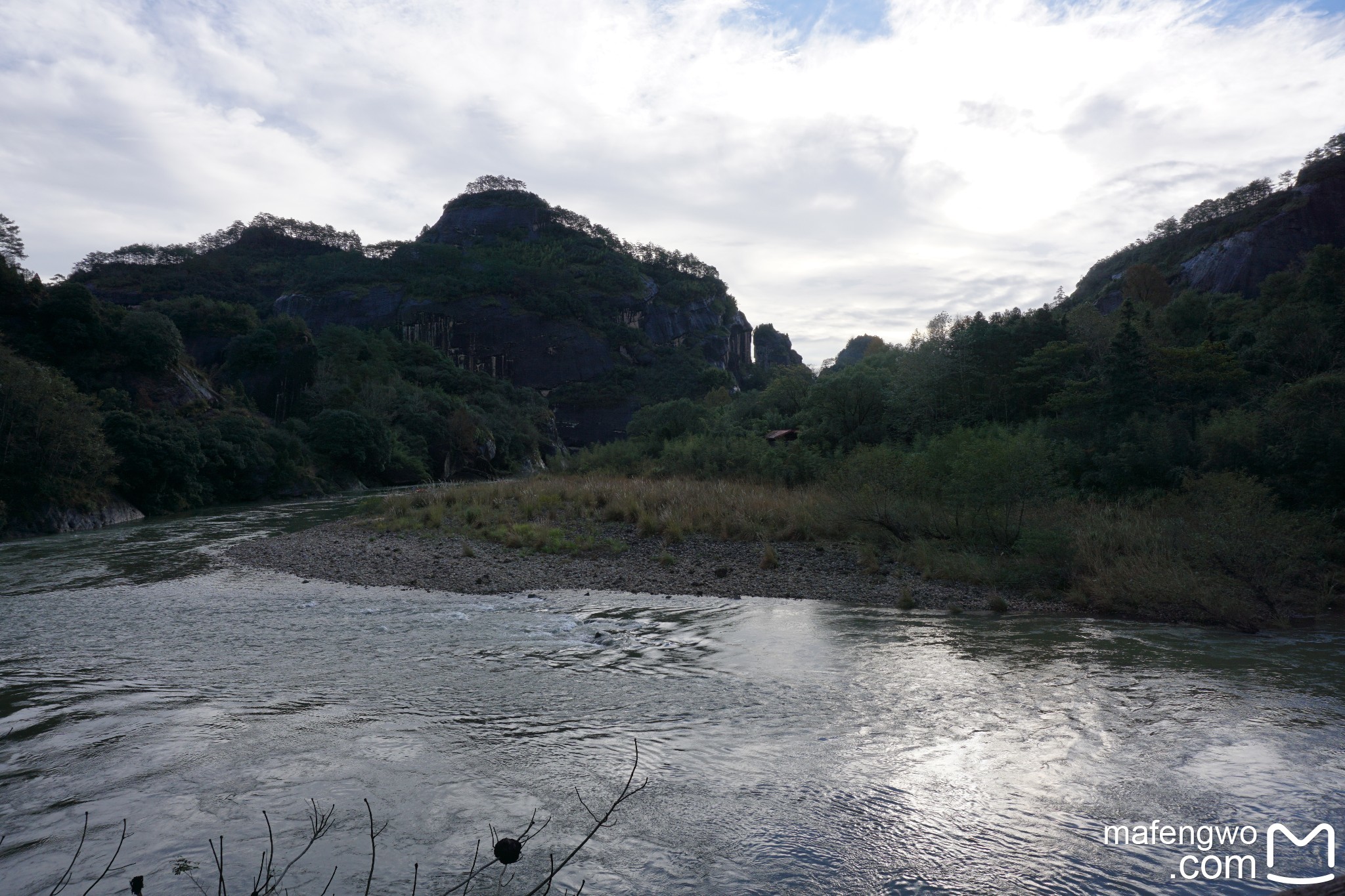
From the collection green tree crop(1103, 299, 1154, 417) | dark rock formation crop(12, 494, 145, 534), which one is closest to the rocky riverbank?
green tree crop(1103, 299, 1154, 417)

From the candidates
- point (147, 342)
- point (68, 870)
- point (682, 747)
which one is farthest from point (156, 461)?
point (68, 870)

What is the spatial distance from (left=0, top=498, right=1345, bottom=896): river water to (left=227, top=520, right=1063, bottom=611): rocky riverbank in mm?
2228

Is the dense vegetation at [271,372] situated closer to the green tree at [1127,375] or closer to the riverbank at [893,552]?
the riverbank at [893,552]

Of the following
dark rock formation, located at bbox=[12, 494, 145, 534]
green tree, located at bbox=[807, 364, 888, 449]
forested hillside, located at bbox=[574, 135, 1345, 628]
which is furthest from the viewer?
green tree, located at bbox=[807, 364, 888, 449]

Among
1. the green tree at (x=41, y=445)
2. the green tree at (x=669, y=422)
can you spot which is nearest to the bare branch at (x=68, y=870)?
the green tree at (x=41, y=445)

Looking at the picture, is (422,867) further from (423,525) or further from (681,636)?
(423,525)

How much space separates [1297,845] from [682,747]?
466 cm

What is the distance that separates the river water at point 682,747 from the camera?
5.01 m

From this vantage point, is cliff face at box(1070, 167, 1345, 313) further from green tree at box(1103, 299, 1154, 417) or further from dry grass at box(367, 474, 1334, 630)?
dry grass at box(367, 474, 1334, 630)

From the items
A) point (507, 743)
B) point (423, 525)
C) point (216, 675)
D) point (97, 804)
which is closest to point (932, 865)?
point (507, 743)

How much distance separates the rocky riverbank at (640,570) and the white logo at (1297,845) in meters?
8.09

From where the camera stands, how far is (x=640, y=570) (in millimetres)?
17359

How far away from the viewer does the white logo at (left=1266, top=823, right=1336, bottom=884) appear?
4648 mm

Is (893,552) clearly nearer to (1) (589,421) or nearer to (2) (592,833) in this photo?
(2) (592,833)
